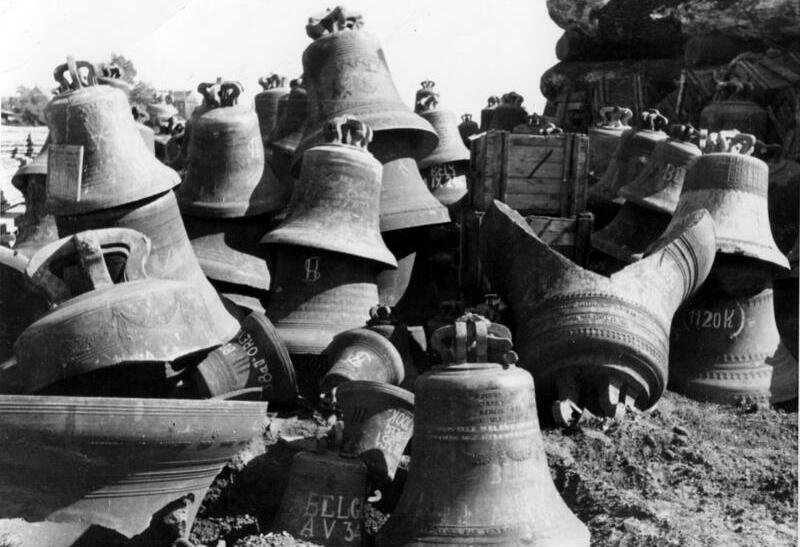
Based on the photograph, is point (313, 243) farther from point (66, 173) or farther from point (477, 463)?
point (477, 463)

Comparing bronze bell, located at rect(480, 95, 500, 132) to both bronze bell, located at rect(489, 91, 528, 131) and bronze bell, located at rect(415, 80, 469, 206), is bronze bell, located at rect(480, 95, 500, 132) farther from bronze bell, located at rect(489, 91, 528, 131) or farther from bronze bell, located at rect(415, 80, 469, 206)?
bronze bell, located at rect(415, 80, 469, 206)

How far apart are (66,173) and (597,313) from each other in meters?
3.00

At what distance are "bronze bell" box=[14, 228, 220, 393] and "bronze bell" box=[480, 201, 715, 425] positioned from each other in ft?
5.48

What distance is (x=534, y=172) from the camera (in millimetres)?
6965

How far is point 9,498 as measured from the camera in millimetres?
4051

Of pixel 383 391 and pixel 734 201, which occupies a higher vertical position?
pixel 734 201

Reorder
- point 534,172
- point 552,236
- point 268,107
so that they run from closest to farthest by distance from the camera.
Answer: point 552,236
point 534,172
point 268,107

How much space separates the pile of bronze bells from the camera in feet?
13.3

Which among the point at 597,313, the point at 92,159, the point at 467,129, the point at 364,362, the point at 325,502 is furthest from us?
the point at 467,129

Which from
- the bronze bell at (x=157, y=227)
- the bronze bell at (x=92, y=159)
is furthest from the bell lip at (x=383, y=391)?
the bronze bell at (x=92, y=159)

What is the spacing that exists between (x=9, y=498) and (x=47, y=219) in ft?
12.5

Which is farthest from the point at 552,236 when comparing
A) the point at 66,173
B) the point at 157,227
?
the point at 66,173

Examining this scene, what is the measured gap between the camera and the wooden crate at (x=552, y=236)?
6.50 metres

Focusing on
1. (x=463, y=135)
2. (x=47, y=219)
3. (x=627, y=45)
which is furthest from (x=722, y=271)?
(x=627, y=45)
